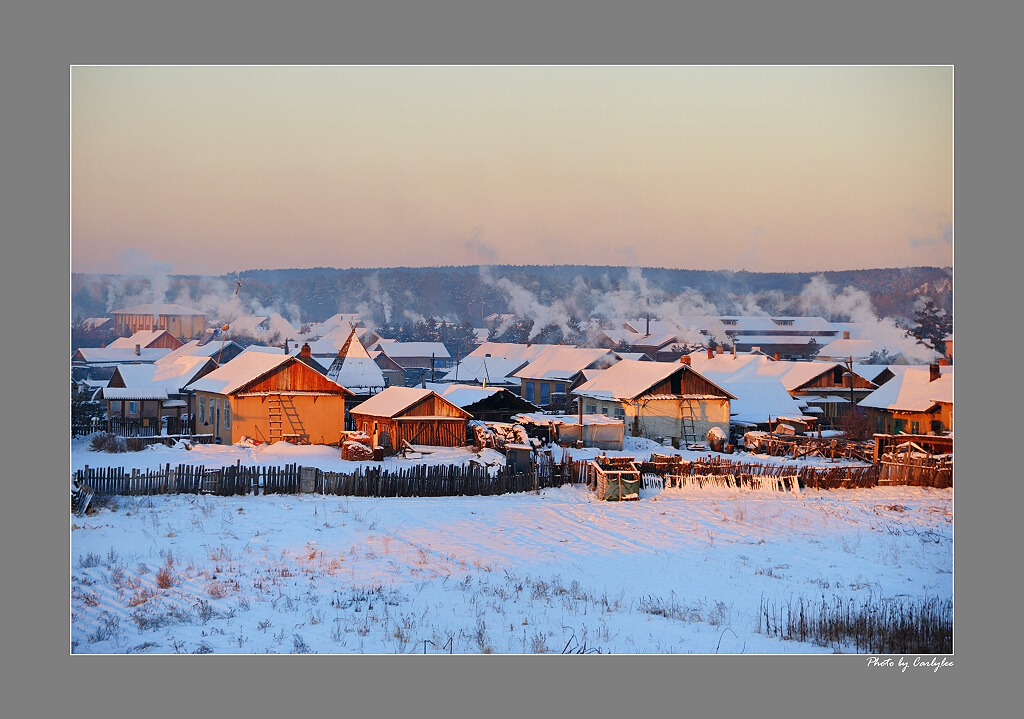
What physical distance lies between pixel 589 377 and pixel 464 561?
702 inches

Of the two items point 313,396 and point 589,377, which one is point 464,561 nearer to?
point 313,396

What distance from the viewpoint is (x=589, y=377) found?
28391mm

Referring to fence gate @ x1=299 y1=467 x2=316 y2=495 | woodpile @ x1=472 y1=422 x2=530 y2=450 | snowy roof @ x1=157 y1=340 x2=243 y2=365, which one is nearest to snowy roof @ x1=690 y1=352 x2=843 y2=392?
woodpile @ x1=472 y1=422 x2=530 y2=450

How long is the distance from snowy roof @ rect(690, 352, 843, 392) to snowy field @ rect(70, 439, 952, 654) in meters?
10.0

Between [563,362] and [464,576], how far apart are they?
17.7 meters

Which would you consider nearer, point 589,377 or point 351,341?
point 351,341

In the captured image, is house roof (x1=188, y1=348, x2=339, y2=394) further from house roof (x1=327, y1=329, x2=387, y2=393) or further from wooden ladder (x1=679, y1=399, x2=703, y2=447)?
wooden ladder (x1=679, y1=399, x2=703, y2=447)

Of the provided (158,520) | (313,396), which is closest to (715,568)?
(158,520)

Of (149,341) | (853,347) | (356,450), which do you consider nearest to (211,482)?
(149,341)

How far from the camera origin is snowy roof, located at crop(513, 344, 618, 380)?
80.6 feet

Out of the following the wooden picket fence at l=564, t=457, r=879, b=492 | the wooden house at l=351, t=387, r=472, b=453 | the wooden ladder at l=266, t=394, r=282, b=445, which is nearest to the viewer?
the wooden picket fence at l=564, t=457, r=879, b=492

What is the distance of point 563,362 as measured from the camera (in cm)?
2794

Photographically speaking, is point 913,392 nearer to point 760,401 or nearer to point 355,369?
point 760,401

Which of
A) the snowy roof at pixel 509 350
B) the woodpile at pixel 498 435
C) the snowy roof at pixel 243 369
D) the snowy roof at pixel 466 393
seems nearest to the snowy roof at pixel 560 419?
the woodpile at pixel 498 435
